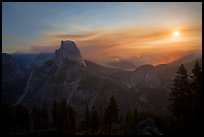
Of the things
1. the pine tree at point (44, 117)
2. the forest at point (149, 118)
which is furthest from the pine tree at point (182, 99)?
the pine tree at point (44, 117)

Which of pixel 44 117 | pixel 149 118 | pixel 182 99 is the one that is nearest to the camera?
pixel 182 99

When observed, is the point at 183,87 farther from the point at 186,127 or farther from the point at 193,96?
the point at 186,127

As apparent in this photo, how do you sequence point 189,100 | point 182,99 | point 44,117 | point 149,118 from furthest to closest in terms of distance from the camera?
point 44,117 < point 149,118 < point 182,99 < point 189,100

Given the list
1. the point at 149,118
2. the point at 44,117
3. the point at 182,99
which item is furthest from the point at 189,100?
the point at 44,117

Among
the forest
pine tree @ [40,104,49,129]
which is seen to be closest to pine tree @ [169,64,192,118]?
the forest

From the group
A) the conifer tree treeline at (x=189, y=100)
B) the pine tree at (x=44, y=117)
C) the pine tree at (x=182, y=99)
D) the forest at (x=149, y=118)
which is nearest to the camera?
the conifer tree treeline at (x=189, y=100)

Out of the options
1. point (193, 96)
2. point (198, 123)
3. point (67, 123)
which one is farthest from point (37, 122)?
point (198, 123)

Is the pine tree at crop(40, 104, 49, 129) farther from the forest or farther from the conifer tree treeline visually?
the conifer tree treeline

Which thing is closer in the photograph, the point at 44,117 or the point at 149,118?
the point at 149,118

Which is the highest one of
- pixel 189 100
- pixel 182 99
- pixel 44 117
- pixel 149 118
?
pixel 182 99

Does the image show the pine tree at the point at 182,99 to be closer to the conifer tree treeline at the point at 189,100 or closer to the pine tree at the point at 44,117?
the conifer tree treeline at the point at 189,100

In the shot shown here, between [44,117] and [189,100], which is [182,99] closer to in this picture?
[189,100]
